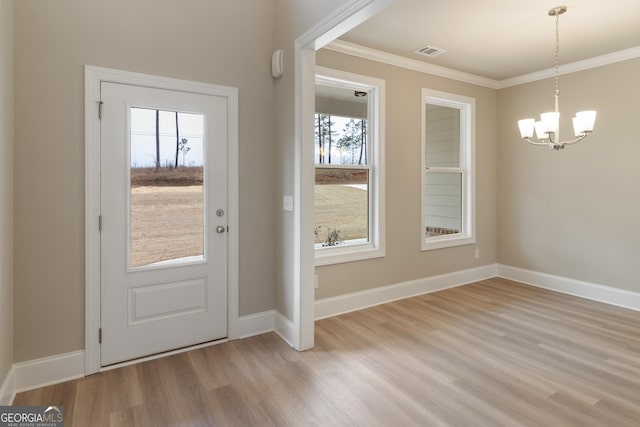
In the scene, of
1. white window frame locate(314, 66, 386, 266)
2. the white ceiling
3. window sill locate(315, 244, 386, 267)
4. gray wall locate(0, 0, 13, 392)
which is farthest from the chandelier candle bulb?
gray wall locate(0, 0, 13, 392)

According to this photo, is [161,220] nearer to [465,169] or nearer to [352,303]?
[352,303]

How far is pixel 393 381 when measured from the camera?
233 centimetres

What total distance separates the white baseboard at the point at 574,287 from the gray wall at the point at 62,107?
180 inches

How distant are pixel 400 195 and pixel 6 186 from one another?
3400 mm

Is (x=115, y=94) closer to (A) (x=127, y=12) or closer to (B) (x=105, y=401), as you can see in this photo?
(A) (x=127, y=12)

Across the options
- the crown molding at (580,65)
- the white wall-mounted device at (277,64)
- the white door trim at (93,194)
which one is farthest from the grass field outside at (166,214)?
the crown molding at (580,65)

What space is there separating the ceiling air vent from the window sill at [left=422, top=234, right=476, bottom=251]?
83.2 inches

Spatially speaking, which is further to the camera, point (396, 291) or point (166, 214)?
point (396, 291)

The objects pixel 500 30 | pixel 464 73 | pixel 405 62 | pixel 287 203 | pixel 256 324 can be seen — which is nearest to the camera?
pixel 287 203

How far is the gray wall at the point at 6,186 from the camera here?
192 cm

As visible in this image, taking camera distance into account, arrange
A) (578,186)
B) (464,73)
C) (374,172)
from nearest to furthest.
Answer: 1. (374,172)
2. (578,186)
3. (464,73)

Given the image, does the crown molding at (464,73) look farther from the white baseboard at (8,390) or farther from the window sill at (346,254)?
the white baseboard at (8,390)

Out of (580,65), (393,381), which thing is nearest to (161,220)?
(393,381)

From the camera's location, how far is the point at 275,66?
296cm
